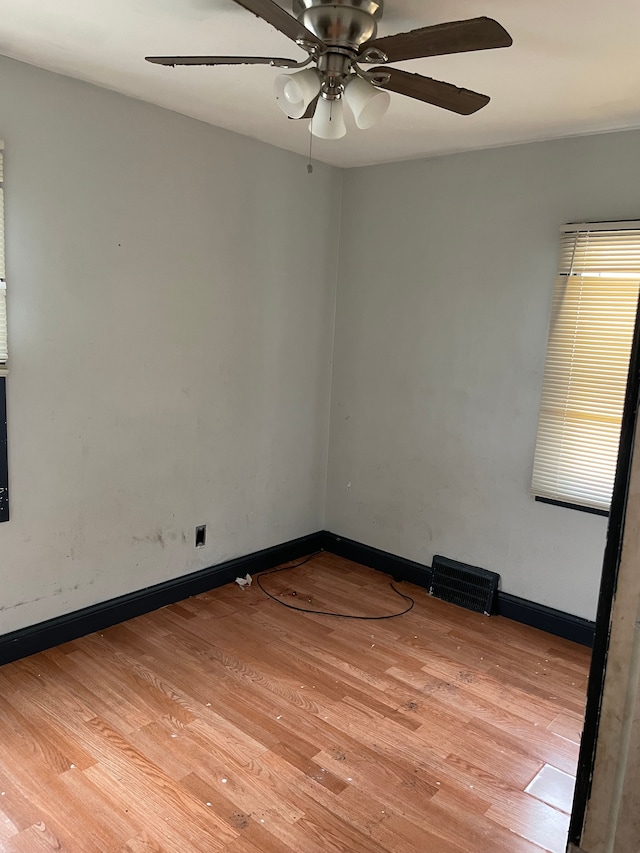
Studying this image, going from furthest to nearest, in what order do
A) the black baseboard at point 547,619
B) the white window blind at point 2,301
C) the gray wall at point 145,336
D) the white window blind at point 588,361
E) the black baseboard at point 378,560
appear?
the black baseboard at point 378,560 → the black baseboard at point 547,619 → the white window blind at point 588,361 → the gray wall at point 145,336 → the white window blind at point 2,301

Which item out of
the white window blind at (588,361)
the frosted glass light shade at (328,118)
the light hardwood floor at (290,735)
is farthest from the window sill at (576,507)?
the frosted glass light shade at (328,118)

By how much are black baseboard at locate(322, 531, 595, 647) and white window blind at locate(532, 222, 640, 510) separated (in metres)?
0.60

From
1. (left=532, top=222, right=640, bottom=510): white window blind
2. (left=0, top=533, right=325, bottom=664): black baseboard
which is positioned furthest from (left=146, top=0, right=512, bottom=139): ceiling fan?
(left=0, top=533, right=325, bottom=664): black baseboard

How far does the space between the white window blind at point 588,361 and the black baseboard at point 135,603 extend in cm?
166

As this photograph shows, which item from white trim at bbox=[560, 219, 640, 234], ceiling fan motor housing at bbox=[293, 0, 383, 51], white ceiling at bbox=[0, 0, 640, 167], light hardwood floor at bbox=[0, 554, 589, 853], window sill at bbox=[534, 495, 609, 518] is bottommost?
light hardwood floor at bbox=[0, 554, 589, 853]

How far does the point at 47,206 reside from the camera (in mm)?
2596

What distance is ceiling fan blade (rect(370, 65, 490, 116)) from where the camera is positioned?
1.77m

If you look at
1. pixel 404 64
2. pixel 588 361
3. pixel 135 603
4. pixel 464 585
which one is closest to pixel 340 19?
pixel 404 64

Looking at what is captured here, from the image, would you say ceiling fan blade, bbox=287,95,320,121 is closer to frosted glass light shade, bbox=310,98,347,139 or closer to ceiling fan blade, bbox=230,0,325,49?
frosted glass light shade, bbox=310,98,347,139

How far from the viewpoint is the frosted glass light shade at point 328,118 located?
6.36ft

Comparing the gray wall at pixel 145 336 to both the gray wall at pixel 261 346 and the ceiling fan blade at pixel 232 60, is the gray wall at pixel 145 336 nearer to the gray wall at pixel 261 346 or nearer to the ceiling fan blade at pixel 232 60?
the gray wall at pixel 261 346

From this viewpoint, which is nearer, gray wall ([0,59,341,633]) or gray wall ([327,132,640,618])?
gray wall ([0,59,341,633])

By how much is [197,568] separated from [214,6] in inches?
103

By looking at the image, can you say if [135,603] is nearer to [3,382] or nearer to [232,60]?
[3,382]
